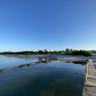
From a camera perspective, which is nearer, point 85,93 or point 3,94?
point 85,93

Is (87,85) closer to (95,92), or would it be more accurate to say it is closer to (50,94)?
(95,92)

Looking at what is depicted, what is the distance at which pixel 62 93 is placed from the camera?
6.94m

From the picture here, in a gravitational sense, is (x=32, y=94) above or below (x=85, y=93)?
below

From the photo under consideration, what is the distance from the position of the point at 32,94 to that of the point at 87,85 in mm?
5937

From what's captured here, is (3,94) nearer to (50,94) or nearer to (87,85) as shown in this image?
(50,94)

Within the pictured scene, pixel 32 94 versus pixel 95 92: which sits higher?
pixel 95 92

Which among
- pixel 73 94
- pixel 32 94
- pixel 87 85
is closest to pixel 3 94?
pixel 32 94

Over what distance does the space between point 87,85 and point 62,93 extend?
2.76 m

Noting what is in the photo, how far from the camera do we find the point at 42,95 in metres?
6.80

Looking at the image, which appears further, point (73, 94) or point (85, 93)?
point (73, 94)

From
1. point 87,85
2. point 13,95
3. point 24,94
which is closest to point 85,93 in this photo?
point 87,85

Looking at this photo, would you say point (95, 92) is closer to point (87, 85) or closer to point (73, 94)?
point (87, 85)

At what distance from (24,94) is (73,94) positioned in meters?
5.24

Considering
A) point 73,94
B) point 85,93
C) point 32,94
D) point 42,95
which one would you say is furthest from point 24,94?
point 85,93
